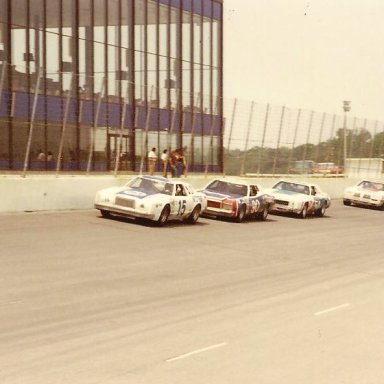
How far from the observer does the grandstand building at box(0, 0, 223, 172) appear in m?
21.9

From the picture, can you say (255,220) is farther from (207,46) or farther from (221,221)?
(207,46)

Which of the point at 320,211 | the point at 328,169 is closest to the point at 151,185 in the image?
the point at 320,211

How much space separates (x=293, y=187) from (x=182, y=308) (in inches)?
672

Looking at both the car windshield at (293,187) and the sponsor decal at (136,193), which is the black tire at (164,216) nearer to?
the sponsor decal at (136,193)

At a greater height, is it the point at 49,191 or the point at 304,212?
the point at 49,191

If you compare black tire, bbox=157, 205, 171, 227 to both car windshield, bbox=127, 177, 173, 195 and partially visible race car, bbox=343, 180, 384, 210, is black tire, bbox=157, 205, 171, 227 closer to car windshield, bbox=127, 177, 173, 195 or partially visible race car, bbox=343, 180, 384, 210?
car windshield, bbox=127, 177, 173, 195

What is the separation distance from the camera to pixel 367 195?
101ft

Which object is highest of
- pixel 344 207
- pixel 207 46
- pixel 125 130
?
pixel 207 46

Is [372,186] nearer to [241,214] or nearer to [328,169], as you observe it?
[328,169]

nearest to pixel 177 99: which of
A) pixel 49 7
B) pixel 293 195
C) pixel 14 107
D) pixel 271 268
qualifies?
pixel 293 195

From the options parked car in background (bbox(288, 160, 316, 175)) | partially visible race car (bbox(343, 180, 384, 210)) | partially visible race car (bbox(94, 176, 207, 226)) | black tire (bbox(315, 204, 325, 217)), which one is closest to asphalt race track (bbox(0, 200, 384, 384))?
partially visible race car (bbox(94, 176, 207, 226))

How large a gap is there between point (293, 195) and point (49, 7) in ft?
57.9

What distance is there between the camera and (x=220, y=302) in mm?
8922

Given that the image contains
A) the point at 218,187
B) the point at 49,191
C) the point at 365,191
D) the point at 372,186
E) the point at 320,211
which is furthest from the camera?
the point at 372,186
